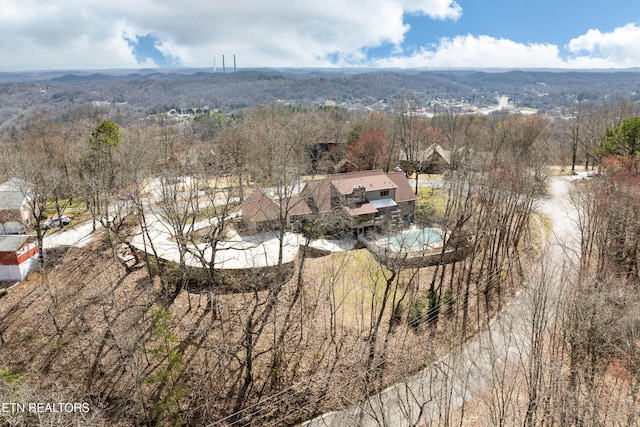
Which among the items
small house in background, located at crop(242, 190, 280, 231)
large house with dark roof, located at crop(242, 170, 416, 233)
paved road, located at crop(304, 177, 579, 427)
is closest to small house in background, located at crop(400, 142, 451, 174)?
large house with dark roof, located at crop(242, 170, 416, 233)

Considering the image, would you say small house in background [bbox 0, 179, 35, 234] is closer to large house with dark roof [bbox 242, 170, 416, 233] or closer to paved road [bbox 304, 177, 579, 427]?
large house with dark roof [bbox 242, 170, 416, 233]

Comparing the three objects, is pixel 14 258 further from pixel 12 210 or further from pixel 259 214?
pixel 259 214

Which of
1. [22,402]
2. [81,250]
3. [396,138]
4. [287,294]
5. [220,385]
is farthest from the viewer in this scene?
[396,138]

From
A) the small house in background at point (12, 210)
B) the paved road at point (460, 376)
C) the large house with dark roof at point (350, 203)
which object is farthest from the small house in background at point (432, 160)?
the small house in background at point (12, 210)

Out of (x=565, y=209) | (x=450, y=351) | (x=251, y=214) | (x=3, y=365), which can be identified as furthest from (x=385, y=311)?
(x=565, y=209)

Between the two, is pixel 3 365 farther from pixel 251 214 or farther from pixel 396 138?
pixel 396 138

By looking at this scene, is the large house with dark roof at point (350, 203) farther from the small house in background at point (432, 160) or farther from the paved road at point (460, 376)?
the small house in background at point (432, 160)
